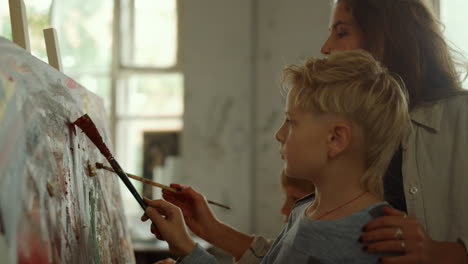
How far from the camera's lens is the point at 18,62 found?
2.90ft

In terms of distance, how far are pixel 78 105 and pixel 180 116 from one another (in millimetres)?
2343

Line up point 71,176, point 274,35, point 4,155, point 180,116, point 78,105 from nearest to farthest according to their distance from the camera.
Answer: point 4,155 < point 71,176 < point 78,105 < point 274,35 < point 180,116

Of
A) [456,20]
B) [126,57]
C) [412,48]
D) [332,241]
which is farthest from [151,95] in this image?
[332,241]

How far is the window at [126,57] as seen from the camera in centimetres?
359

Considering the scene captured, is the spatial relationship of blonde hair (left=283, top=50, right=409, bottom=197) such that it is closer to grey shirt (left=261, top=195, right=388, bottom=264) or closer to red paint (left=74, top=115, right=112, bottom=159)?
grey shirt (left=261, top=195, right=388, bottom=264)

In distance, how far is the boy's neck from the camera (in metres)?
0.98

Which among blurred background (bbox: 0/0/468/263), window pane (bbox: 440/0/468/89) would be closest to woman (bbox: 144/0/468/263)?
window pane (bbox: 440/0/468/89)

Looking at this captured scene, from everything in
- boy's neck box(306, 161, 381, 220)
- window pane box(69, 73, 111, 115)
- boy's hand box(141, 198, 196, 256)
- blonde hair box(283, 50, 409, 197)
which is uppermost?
blonde hair box(283, 50, 409, 197)

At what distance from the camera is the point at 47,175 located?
0.90 meters

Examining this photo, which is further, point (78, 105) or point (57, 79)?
point (78, 105)

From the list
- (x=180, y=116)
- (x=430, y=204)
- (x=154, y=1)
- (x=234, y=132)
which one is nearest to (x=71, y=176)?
(x=430, y=204)

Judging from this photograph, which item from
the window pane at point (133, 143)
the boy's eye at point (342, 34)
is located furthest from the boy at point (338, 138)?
the window pane at point (133, 143)

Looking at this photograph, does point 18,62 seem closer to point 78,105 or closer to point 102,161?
point 78,105

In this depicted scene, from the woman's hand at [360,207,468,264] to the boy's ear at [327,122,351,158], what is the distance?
0.47 feet
